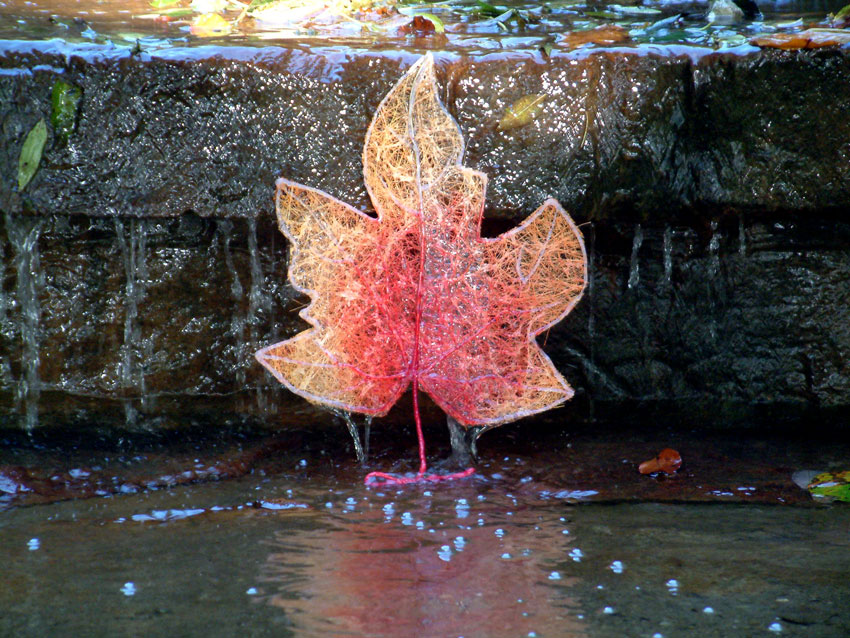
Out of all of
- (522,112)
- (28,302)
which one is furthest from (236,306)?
(522,112)

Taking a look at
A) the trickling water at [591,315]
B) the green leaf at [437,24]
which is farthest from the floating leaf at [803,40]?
the green leaf at [437,24]

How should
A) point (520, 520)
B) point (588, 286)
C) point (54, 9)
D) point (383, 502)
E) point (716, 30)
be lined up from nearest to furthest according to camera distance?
point (520, 520), point (383, 502), point (588, 286), point (716, 30), point (54, 9)

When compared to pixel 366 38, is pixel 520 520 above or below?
below

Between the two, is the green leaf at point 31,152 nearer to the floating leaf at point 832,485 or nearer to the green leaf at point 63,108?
the green leaf at point 63,108

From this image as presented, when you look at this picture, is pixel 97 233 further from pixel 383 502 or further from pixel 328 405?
pixel 383 502

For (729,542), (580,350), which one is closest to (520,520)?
(729,542)

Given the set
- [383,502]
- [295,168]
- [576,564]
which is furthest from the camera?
[295,168]

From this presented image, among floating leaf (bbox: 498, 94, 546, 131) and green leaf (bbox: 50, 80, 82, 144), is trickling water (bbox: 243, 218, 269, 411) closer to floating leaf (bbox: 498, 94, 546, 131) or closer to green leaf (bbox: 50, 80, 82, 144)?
green leaf (bbox: 50, 80, 82, 144)

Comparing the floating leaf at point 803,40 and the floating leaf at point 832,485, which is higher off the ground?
the floating leaf at point 803,40
